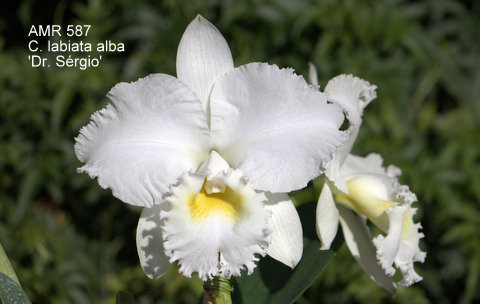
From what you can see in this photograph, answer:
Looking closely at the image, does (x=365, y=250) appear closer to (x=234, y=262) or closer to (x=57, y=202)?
(x=234, y=262)

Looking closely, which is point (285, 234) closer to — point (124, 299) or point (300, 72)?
point (124, 299)

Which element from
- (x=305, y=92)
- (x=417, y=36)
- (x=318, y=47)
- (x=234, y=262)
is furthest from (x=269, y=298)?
(x=417, y=36)

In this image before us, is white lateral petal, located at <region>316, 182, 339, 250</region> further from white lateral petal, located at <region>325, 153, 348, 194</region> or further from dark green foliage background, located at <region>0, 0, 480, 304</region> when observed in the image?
dark green foliage background, located at <region>0, 0, 480, 304</region>

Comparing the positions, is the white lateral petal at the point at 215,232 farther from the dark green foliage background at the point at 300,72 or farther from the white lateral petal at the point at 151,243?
the dark green foliage background at the point at 300,72

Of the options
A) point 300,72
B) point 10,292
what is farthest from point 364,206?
point 300,72

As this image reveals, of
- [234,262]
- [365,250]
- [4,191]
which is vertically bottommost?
[4,191]

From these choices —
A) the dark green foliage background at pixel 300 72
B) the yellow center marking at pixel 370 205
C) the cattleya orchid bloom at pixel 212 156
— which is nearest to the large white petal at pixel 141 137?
the cattleya orchid bloom at pixel 212 156

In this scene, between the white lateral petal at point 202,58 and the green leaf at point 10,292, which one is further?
the white lateral petal at point 202,58

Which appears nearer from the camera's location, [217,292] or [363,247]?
[217,292]
